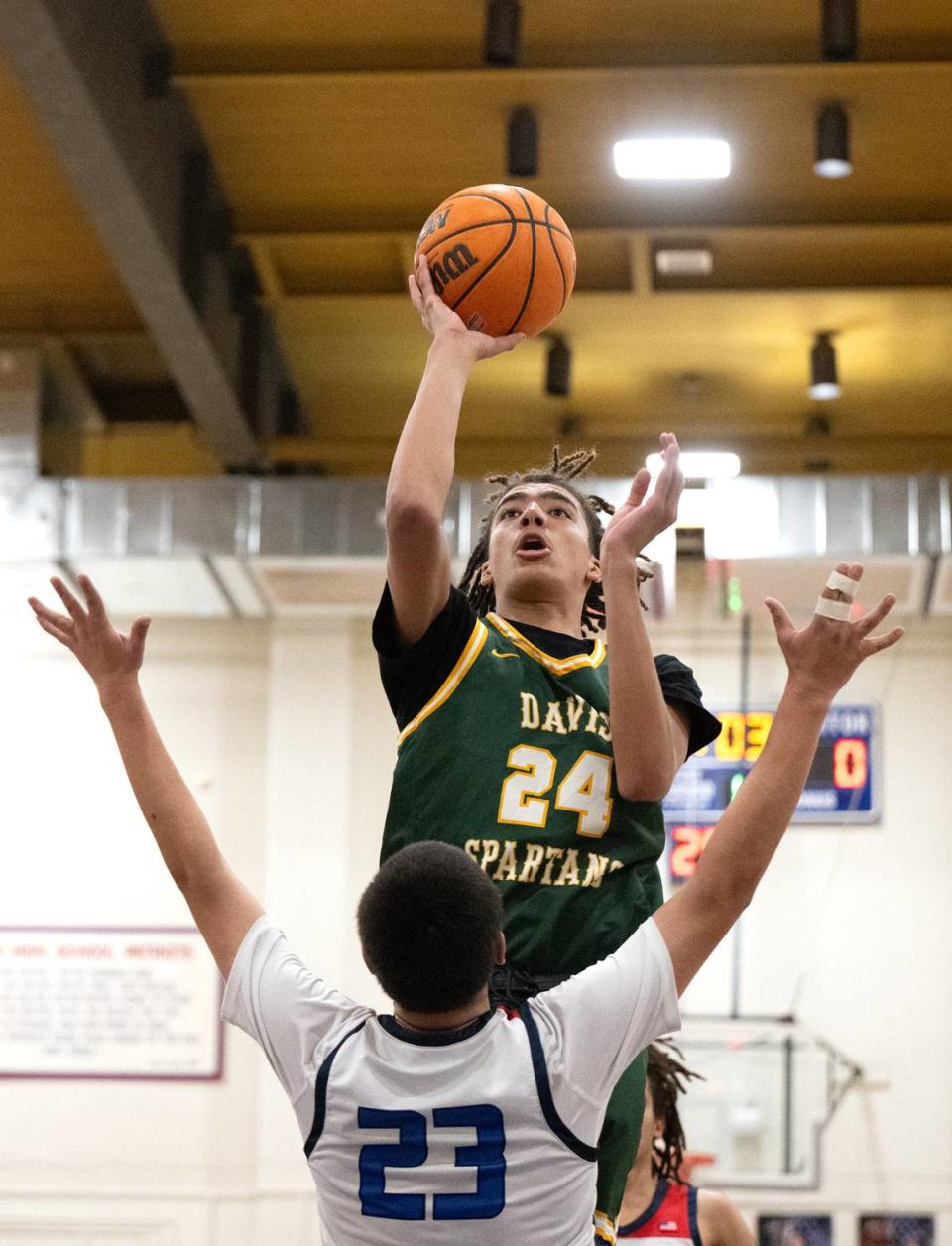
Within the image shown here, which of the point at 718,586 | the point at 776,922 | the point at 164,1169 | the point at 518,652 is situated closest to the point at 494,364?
the point at 718,586

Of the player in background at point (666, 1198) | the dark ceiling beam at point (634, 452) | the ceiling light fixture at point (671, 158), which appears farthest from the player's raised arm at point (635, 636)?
the dark ceiling beam at point (634, 452)

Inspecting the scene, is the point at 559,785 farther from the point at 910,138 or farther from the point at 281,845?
the point at 281,845

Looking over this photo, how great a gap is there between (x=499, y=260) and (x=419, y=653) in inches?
28.7

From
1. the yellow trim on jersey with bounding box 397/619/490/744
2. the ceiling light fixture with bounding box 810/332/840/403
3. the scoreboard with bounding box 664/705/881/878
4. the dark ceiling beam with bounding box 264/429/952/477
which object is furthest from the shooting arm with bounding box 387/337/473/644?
the scoreboard with bounding box 664/705/881/878

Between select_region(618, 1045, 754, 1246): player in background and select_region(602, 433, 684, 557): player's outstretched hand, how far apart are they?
3.16 metres

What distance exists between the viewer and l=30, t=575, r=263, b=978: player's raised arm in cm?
264

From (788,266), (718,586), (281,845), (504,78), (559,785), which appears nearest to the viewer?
(559,785)

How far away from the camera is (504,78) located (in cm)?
768

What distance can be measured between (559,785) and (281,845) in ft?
28.1

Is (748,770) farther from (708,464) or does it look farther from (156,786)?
(156,786)

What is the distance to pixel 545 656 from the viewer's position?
299cm

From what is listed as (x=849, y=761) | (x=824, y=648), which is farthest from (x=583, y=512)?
(x=849, y=761)

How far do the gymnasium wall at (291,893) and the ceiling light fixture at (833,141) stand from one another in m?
4.32

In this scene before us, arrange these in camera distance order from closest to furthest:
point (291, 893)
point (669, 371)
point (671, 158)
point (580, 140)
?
Answer: point (671, 158)
point (580, 140)
point (669, 371)
point (291, 893)
